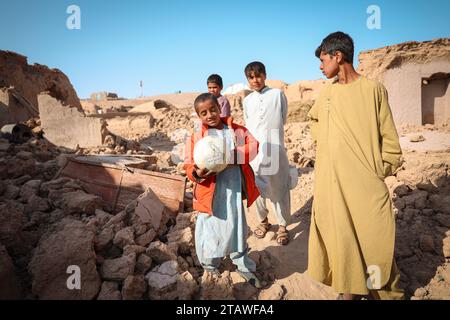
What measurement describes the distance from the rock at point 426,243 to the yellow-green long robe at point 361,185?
1156mm

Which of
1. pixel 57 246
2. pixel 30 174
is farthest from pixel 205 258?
pixel 30 174

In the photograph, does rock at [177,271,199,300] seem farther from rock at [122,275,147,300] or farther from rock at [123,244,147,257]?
rock at [123,244,147,257]

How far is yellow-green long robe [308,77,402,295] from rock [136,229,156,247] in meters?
1.74

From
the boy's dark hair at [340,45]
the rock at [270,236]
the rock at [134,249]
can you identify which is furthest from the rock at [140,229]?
the boy's dark hair at [340,45]

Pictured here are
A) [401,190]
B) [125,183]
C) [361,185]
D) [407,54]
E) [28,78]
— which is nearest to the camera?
[361,185]

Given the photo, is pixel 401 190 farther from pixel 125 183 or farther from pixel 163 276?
pixel 125 183

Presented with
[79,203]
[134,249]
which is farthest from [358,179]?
[79,203]

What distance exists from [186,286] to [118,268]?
1.99 feet

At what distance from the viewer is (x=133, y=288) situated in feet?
7.16

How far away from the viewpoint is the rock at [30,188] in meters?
3.30

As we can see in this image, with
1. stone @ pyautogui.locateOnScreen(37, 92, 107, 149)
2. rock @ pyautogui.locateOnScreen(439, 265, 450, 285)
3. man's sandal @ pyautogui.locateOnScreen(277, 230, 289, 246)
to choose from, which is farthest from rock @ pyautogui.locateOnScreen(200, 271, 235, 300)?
stone @ pyautogui.locateOnScreen(37, 92, 107, 149)

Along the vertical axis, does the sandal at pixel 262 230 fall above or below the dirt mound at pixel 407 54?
below

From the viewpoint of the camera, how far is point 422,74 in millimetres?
9320

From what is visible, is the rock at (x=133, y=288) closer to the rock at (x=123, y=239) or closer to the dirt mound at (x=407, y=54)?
the rock at (x=123, y=239)
